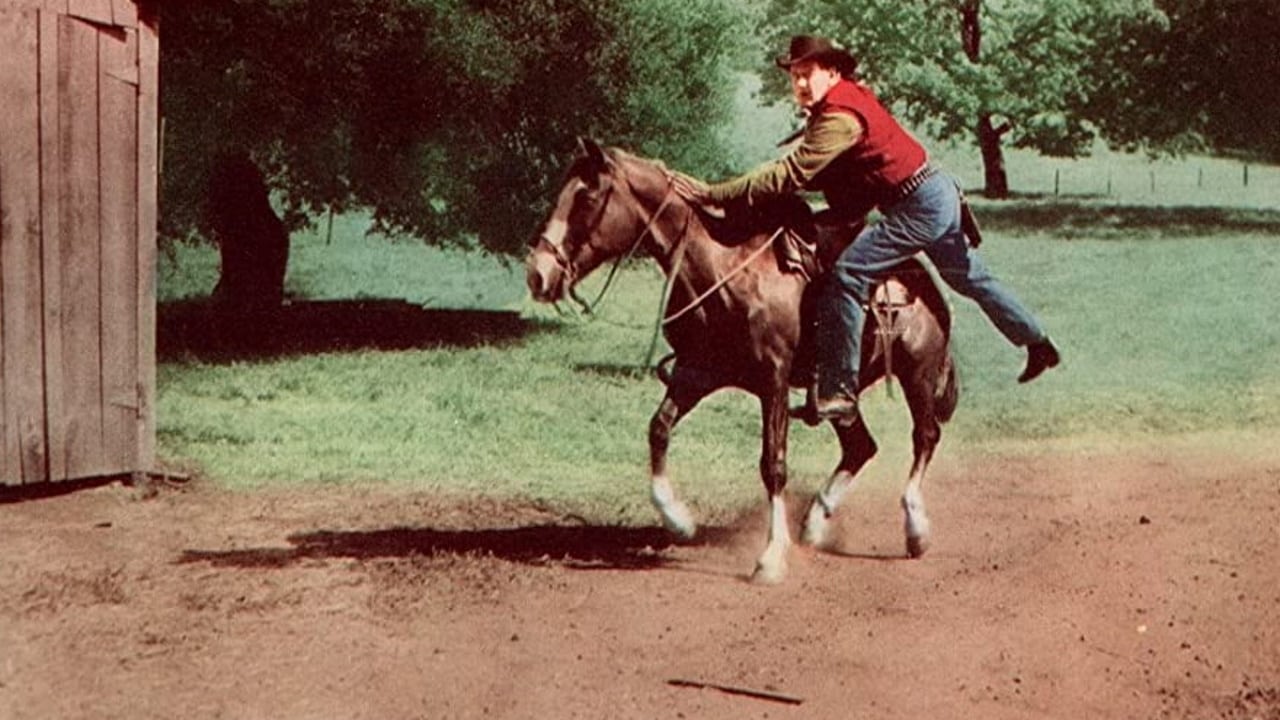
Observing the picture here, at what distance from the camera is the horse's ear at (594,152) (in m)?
8.57

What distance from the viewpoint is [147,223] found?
449 inches

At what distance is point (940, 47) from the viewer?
43.8 feet

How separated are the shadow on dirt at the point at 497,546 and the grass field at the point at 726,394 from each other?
669 millimetres

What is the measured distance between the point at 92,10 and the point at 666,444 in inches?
193

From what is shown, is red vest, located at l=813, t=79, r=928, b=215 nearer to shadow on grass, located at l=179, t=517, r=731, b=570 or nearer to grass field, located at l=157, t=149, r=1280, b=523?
grass field, located at l=157, t=149, r=1280, b=523

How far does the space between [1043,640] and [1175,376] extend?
589 cm

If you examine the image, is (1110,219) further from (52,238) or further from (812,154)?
(52,238)

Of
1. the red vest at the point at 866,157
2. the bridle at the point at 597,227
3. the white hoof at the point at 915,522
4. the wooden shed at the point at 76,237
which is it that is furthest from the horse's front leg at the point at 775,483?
the wooden shed at the point at 76,237

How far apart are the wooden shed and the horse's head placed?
391 cm

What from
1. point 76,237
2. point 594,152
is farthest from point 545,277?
point 76,237

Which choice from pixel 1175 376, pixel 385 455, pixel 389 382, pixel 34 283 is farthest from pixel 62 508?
pixel 1175 376

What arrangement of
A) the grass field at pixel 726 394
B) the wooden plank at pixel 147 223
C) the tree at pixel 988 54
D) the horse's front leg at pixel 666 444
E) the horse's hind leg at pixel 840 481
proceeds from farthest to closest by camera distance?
the tree at pixel 988 54 → the grass field at pixel 726 394 → the wooden plank at pixel 147 223 → the horse's hind leg at pixel 840 481 → the horse's front leg at pixel 666 444

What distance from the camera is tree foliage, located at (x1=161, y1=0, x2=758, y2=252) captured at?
1641 centimetres

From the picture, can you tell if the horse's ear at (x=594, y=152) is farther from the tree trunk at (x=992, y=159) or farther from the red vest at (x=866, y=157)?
the tree trunk at (x=992, y=159)
